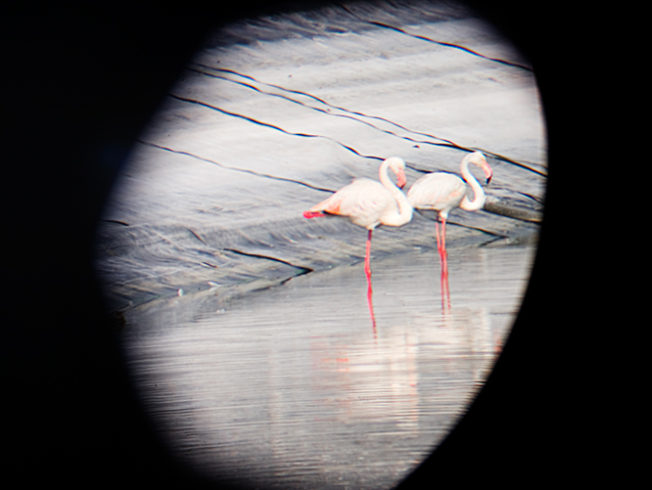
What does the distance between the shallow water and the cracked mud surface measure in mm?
94

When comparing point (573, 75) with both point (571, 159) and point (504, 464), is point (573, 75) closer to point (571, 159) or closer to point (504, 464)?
point (571, 159)

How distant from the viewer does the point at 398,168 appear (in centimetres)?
161

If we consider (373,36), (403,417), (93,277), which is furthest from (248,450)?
(373,36)

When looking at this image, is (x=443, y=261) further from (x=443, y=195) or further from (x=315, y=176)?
(x=315, y=176)

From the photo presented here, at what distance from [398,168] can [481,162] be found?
224 mm

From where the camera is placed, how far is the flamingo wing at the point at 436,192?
5.21 feet

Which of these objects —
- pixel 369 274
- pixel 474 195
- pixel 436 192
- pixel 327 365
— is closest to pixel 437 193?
pixel 436 192

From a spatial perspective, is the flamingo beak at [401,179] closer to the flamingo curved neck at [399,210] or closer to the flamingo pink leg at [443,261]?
the flamingo curved neck at [399,210]

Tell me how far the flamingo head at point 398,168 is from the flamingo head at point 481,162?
0.19m

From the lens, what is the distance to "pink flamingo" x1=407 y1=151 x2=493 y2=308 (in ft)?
5.22

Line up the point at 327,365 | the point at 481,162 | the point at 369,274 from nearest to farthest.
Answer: the point at 327,365, the point at 369,274, the point at 481,162

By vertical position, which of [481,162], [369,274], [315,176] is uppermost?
[481,162]

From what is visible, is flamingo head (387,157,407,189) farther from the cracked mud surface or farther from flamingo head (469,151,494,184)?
flamingo head (469,151,494,184)

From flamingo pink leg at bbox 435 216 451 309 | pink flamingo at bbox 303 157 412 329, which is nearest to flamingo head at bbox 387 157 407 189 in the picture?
pink flamingo at bbox 303 157 412 329
